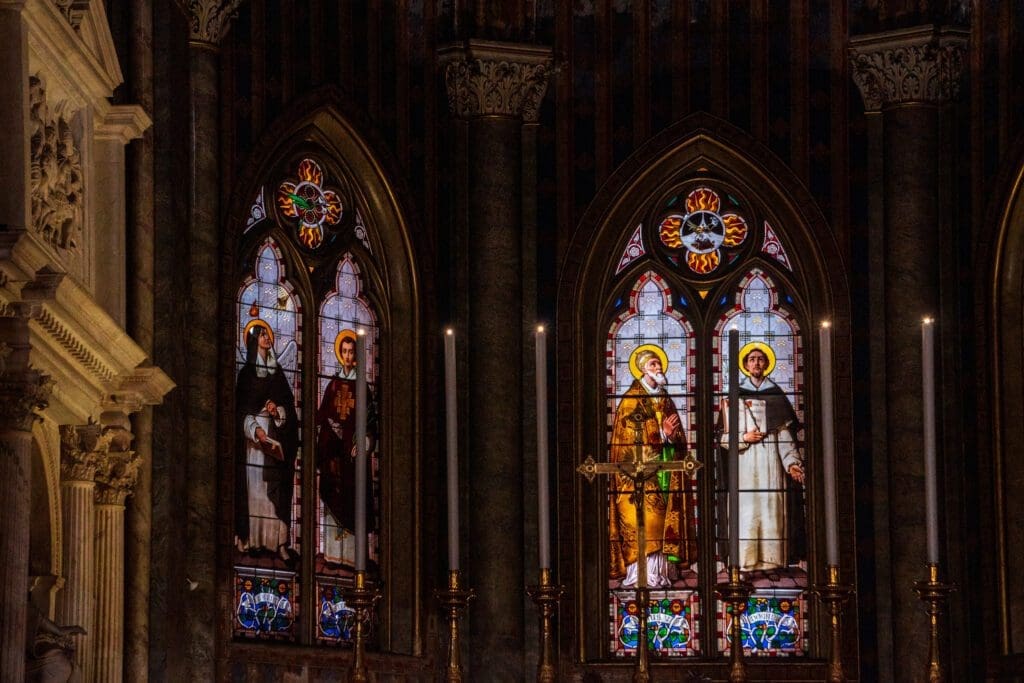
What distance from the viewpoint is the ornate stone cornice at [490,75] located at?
22.2 m

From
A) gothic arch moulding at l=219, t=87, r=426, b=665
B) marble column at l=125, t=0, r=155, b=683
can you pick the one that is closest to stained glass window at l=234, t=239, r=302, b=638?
gothic arch moulding at l=219, t=87, r=426, b=665

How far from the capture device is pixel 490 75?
2220cm

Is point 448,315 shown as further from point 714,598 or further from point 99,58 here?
point 99,58

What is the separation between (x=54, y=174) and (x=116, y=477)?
2.29 meters

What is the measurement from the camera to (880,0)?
22078mm

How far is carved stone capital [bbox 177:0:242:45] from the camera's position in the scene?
66.9 feet

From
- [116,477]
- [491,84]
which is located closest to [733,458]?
[116,477]

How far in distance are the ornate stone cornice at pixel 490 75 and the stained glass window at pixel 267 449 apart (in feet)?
7.31

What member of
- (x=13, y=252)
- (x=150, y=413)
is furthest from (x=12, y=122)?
(x=150, y=413)

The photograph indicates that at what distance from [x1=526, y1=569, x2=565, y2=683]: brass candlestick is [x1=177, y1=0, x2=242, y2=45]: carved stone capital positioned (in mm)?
5803

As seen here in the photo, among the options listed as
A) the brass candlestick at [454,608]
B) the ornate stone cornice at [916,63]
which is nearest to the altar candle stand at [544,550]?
the brass candlestick at [454,608]

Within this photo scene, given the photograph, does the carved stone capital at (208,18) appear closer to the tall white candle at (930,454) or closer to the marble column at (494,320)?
the marble column at (494,320)

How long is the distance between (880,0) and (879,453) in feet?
13.2

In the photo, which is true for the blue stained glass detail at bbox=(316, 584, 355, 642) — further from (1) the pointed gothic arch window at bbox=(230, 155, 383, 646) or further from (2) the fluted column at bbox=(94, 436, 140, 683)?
(2) the fluted column at bbox=(94, 436, 140, 683)
